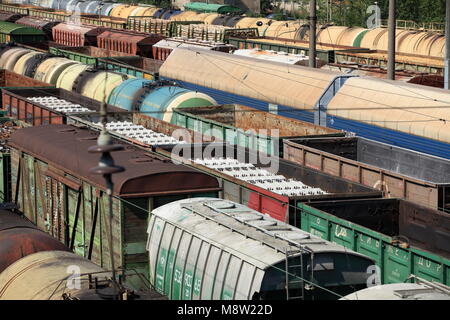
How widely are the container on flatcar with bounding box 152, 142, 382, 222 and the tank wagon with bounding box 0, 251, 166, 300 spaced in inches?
214

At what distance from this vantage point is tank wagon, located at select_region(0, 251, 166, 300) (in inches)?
462

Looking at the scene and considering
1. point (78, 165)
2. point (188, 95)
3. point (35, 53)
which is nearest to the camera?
point (78, 165)

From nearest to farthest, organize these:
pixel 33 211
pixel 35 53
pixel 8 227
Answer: pixel 8 227 → pixel 33 211 → pixel 35 53

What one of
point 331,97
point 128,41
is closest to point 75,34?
point 128,41

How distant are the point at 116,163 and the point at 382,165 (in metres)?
9.44

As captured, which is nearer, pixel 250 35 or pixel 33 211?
pixel 33 211

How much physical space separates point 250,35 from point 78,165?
133 feet

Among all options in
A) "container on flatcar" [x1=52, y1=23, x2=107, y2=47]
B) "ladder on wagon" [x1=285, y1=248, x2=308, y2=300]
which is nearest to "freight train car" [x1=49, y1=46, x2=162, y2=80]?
"container on flatcar" [x1=52, y1=23, x2=107, y2=47]

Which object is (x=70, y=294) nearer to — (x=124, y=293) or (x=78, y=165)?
(x=124, y=293)

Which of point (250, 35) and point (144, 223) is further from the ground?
point (250, 35)

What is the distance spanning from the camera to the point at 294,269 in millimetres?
12750

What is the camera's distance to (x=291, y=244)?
43.1ft

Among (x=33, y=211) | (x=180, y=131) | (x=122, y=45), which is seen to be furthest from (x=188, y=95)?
(x=122, y=45)

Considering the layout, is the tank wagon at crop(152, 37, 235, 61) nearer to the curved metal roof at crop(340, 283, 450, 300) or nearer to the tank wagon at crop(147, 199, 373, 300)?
the tank wagon at crop(147, 199, 373, 300)
